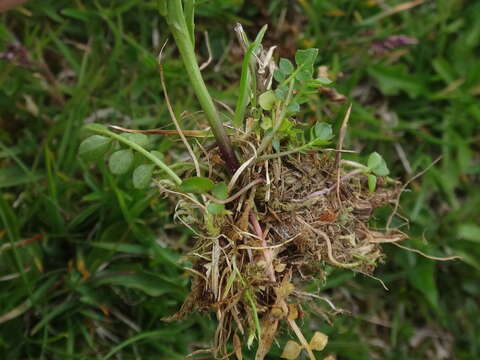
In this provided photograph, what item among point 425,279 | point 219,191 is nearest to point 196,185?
point 219,191

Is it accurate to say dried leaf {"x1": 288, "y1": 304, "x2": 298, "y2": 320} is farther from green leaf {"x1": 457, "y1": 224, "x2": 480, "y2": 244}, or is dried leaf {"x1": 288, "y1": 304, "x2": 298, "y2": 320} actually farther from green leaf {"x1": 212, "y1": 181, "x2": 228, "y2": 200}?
green leaf {"x1": 457, "y1": 224, "x2": 480, "y2": 244}

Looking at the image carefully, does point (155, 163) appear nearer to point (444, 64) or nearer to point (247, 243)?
point (247, 243)

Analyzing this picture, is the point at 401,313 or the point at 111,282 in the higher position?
the point at 111,282

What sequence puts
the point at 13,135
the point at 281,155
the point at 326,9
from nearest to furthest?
1. the point at 281,155
2. the point at 13,135
3. the point at 326,9

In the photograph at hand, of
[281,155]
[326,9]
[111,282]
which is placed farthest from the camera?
[326,9]

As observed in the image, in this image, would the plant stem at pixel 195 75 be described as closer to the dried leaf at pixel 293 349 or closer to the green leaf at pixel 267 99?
the green leaf at pixel 267 99

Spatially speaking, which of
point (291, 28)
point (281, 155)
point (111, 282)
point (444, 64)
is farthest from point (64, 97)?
point (444, 64)

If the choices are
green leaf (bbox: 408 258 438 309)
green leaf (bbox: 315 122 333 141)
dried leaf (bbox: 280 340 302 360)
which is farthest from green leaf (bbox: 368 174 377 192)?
green leaf (bbox: 408 258 438 309)
